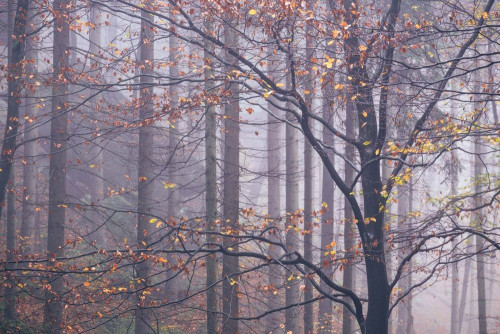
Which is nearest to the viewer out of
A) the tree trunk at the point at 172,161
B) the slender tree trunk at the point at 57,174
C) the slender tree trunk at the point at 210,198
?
the slender tree trunk at the point at 210,198

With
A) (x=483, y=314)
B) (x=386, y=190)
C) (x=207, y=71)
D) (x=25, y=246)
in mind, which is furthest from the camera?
(x=483, y=314)

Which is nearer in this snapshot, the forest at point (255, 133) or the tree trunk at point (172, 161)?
the forest at point (255, 133)

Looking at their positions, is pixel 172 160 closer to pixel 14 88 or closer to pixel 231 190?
pixel 231 190

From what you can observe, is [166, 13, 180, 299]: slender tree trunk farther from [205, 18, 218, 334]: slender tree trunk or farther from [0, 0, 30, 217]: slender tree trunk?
[0, 0, 30, 217]: slender tree trunk

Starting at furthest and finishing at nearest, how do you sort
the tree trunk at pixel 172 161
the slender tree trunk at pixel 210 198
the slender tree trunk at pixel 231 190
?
the slender tree trunk at pixel 231 190 → the tree trunk at pixel 172 161 → the slender tree trunk at pixel 210 198

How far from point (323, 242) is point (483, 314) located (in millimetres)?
6209

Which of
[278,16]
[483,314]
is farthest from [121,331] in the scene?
[483,314]

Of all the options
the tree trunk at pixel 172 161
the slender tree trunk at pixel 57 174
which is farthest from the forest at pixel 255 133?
the tree trunk at pixel 172 161

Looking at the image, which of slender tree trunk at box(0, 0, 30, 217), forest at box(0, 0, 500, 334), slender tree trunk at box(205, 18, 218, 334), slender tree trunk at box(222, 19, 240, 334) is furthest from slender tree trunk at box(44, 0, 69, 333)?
slender tree trunk at box(222, 19, 240, 334)

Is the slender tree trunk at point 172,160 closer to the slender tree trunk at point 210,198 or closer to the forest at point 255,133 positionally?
the forest at point 255,133

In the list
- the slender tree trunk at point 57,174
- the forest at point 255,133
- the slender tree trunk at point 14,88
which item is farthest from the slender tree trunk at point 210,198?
the slender tree trunk at point 14,88

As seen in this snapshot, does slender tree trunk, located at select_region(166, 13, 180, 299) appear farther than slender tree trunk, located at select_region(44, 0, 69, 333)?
No

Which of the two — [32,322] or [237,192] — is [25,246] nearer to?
[32,322]

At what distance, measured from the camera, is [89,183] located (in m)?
22.3
